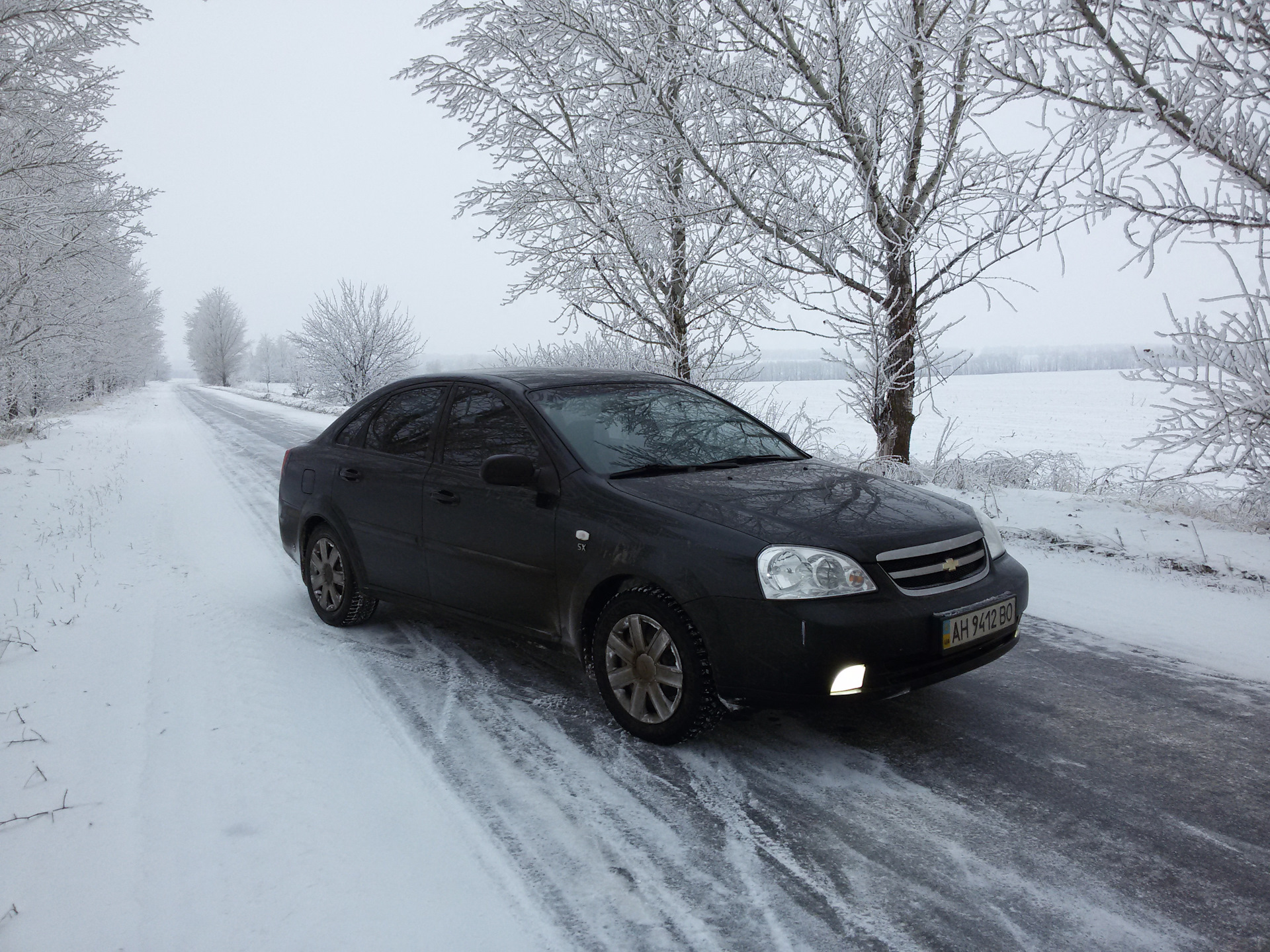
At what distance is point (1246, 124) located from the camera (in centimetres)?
412

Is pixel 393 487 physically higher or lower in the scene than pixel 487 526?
higher

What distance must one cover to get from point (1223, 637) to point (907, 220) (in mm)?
5446

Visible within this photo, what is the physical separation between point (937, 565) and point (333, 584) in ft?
12.3

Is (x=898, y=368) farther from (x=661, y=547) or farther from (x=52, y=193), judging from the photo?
(x=52, y=193)

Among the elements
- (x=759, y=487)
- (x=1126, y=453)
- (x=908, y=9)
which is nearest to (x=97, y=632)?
(x=759, y=487)

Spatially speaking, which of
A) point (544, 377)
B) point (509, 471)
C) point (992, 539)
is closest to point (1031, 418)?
point (992, 539)

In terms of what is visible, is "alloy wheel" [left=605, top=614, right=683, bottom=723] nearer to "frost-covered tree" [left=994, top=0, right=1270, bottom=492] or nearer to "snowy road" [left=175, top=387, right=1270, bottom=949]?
"snowy road" [left=175, top=387, right=1270, bottom=949]

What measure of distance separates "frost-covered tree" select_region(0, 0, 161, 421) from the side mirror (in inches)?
488

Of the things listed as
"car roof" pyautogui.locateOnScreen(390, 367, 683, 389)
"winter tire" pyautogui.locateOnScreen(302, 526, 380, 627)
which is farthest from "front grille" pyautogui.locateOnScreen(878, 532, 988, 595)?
"winter tire" pyautogui.locateOnScreen(302, 526, 380, 627)

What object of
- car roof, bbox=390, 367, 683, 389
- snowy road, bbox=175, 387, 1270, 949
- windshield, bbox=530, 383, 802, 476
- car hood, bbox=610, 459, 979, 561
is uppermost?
car roof, bbox=390, 367, 683, 389

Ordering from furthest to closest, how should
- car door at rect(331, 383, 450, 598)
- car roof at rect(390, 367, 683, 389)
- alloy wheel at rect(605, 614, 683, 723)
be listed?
car door at rect(331, 383, 450, 598) → car roof at rect(390, 367, 683, 389) → alloy wheel at rect(605, 614, 683, 723)

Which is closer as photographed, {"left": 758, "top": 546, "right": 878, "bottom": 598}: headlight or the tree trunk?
{"left": 758, "top": 546, "right": 878, "bottom": 598}: headlight

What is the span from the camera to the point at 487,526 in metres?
4.12

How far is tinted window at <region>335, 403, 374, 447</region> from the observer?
529 centimetres
